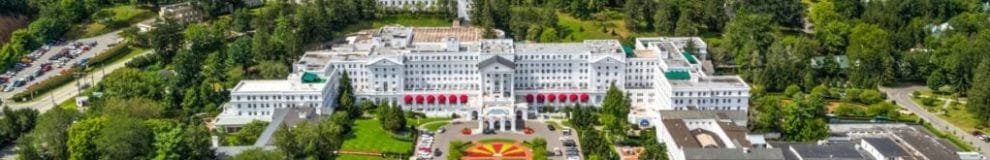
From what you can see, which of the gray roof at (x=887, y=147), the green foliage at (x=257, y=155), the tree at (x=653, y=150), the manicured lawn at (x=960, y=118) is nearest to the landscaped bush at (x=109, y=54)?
the green foliage at (x=257, y=155)

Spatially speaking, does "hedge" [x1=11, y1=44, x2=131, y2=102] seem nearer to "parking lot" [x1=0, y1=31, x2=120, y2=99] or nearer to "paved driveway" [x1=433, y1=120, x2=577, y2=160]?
"parking lot" [x1=0, y1=31, x2=120, y2=99]

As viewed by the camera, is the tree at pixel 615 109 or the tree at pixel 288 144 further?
the tree at pixel 615 109

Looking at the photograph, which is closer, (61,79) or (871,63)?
(61,79)

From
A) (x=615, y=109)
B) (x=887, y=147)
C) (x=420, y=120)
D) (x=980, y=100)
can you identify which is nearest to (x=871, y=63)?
(x=980, y=100)

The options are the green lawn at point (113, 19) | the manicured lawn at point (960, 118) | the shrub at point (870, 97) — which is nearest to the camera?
the manicured lawn at point (960, 118)

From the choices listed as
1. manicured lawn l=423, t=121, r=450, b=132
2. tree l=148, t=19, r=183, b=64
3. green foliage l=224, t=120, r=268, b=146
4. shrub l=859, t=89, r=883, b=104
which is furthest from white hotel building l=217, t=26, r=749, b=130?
tree l=148, t=19, r=183, b=64

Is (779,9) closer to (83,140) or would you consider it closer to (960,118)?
(960,118)

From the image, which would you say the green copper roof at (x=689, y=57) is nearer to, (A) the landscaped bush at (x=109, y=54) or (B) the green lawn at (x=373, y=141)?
(B) the green lawn at (x=373, y=141)
